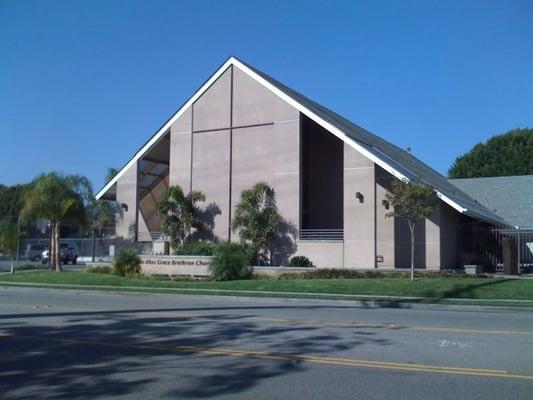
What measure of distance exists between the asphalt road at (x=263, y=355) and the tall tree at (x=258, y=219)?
13.8 metres

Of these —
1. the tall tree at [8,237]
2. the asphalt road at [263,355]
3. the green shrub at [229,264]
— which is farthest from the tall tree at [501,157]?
the asphalt road at [263,355]

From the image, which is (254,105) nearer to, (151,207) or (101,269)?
(151,207)

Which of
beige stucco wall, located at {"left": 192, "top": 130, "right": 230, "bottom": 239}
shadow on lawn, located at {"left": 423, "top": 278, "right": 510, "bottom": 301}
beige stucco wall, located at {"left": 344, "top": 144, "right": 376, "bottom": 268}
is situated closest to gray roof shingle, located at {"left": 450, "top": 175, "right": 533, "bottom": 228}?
beige stucco wall, located at {"left": 344, "top": 144, "right": 376, "bottom": 268}

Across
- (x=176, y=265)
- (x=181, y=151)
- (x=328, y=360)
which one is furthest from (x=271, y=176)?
(x=328, y=360)

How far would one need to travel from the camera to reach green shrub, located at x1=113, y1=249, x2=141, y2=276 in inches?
1143

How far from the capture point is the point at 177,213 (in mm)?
31547

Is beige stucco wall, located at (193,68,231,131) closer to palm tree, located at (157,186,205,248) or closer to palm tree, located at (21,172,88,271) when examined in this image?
palm tree, located at (157,186,205,248)

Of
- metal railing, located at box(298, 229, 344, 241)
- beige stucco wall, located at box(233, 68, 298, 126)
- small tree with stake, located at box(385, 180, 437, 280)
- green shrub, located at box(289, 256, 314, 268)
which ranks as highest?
beige stucco wall, located at box(233, 68, 298, 126)

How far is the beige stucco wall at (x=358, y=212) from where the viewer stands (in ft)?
90.5

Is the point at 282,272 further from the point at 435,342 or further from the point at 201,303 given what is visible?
the point at 435,342

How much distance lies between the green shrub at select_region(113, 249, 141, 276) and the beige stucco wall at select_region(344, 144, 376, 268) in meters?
9.69

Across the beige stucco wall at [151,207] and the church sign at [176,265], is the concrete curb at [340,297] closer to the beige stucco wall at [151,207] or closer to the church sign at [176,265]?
the church sign at [176,265]

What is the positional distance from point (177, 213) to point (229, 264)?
6777 mm

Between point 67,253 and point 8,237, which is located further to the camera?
point 67,253
